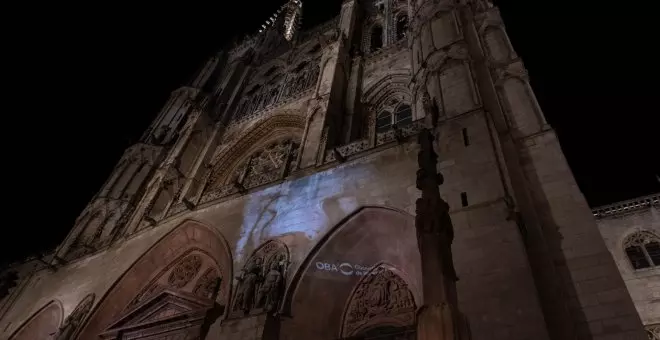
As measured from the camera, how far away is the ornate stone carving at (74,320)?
9273 millimetres

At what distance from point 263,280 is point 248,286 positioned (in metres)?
0.28

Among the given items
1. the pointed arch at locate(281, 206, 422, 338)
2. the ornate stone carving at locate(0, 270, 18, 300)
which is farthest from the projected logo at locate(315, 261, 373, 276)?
the ornate stone carving at locate(0, 270, 18, 300)

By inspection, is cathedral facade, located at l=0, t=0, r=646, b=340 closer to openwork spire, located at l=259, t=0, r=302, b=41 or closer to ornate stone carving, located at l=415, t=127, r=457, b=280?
ornate stone carving, located at l=415, t=127, r=457, b=280

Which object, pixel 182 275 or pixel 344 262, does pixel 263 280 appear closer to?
pixel 344 262

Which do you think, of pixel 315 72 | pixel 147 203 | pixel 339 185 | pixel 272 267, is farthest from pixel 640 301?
pixel 147 203

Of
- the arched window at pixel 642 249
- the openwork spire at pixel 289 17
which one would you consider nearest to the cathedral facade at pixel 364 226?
the arched window at pixel 642 249

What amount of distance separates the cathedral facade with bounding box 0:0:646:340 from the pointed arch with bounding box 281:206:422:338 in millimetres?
26

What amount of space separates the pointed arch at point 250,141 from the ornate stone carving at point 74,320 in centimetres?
505

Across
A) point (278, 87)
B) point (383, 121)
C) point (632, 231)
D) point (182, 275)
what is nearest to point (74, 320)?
point (182, 275)

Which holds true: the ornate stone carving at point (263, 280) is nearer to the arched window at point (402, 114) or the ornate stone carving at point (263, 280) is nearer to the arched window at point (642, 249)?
the arched window at point (402, 114)

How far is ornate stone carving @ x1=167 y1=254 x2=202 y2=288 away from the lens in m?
10.3

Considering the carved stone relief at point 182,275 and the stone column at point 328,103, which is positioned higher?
the stone column at point 328,103

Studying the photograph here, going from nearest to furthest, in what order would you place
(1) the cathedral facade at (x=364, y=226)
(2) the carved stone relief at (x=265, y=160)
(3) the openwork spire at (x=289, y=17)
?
1. (1) the cathedral facade at (x=364, y=226)
2. (2) the carved stone relief at (x=265, y=160)
3. (3) the openwork spire at (x=289, y=17)

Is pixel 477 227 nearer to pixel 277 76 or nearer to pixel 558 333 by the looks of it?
pixel 558 333
